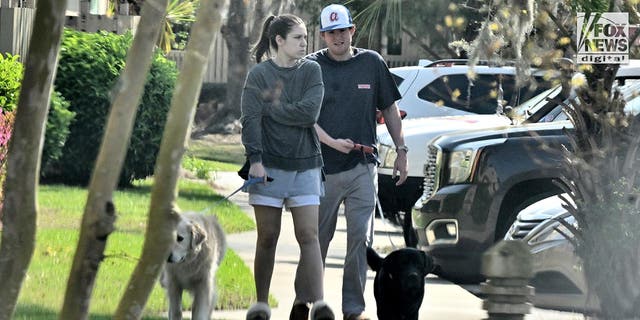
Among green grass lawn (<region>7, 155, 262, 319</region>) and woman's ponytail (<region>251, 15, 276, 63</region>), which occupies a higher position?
woman's ponytail (<region>251, 15, 276, 63</region>)

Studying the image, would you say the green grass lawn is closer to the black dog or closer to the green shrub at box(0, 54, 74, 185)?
the green shrub at box(0, 54, 74, 185)

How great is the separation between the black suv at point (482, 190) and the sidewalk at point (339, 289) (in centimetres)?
33

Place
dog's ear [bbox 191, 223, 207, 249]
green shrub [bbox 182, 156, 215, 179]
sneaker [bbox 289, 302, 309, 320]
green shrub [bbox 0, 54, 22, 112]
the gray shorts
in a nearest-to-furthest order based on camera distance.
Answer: dog's ear [bbox 191, 223, 207, 249] → the gray shorts → sneaker [bbox 289, 302, 309, 320] → green shrub [bbox 0, 54, 22, 112] → green shrub [bbox 182, 156, 215, 179]

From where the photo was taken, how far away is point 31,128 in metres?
4.90

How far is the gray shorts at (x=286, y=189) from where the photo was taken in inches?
335

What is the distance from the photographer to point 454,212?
37.6 ft

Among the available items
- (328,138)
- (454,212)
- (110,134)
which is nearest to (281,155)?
(328,138)

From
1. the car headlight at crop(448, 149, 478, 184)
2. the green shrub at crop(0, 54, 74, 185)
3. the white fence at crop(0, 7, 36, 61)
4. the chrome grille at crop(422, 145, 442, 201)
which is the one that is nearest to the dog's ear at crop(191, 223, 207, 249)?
the car headlight at crop(448, 149, 478, 184)

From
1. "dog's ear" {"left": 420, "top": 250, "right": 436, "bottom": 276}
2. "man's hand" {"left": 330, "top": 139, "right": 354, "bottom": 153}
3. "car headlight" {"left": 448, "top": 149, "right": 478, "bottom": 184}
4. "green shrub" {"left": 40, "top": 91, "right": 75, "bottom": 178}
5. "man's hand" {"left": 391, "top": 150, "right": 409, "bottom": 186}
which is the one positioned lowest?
"green shrub" {"left": 40, "top": 91, "right": 75, "bottom": 178}

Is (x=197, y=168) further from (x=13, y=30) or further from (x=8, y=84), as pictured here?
(x=8, y=84)

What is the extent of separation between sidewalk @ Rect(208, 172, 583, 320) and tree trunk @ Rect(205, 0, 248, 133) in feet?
49.1

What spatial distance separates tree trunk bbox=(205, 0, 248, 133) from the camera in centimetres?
3047

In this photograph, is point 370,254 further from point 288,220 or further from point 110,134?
point 288,220

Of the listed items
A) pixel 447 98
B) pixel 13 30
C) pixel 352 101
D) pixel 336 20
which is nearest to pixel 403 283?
pixel 352 101
